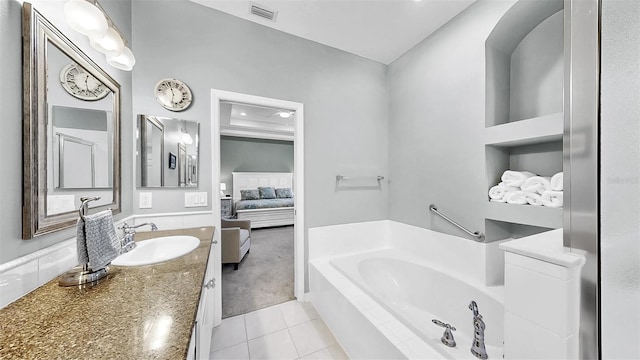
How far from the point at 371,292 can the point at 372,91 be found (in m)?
2.11

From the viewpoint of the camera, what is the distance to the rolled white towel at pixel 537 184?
133cm

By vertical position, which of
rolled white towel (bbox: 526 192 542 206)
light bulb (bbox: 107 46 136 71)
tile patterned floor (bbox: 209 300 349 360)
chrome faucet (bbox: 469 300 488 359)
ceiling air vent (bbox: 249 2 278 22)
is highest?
ceiling air vent (bbox: 249 2 278 22)

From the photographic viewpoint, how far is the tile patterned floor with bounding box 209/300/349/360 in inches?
59.0

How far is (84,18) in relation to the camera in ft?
2.97

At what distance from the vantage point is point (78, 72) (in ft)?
3.33

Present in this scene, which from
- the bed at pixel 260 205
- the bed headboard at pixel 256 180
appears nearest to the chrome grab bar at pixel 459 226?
the bed at pixel 260 205

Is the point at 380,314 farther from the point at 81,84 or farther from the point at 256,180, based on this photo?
the point at 256,180

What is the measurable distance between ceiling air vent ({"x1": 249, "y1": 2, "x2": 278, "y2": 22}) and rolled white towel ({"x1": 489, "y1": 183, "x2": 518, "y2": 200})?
7.50 ft

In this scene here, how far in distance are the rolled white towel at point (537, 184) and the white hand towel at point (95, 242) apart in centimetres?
236

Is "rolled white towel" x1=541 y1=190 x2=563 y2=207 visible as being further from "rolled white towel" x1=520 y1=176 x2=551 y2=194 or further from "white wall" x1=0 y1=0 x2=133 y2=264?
"white wall" x1=0 y1=0 x2=133 y2=264

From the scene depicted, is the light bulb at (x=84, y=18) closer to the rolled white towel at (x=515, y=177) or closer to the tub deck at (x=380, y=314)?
the tub deck at (x=380, y=314)

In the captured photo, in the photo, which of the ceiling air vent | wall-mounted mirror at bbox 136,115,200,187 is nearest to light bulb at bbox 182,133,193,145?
wall-mounted mirror at bbox 136,115,200,187
